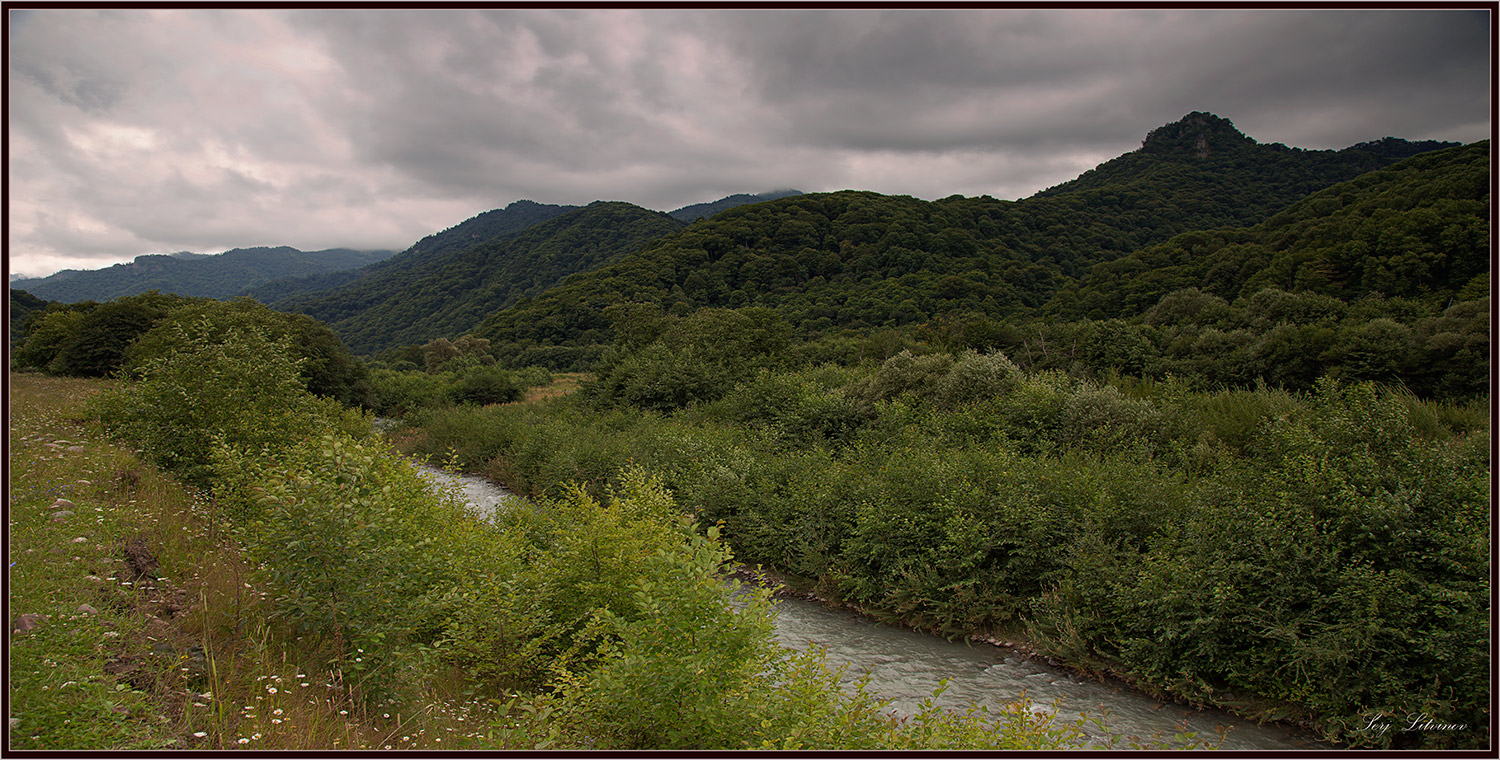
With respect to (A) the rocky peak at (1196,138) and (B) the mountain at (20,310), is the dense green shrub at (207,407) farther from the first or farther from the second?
(A) the rocky peak at (1196,138)

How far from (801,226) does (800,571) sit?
2788 inches

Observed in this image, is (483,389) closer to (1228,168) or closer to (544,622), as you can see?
(544,622)

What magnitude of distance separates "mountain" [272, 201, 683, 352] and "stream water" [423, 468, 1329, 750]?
303 ft

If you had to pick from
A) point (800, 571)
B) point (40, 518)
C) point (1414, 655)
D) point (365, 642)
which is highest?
point (40, 518)

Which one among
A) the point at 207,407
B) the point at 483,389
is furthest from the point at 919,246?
the point at 207,407

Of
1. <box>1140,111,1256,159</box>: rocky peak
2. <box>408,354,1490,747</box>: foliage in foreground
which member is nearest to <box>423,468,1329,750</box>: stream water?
<box>408,354,1490,747</box>: foliage in foreground

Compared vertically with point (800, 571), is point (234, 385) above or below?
above

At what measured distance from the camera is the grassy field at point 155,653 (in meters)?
3.97

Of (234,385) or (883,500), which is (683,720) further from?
(234,385)

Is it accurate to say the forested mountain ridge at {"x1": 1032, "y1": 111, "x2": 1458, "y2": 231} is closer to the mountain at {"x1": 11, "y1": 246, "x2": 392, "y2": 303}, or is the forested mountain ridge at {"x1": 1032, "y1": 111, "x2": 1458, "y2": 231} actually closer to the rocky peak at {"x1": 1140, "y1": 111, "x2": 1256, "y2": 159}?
the rocky peak at {"x1": 1140, "y1": 111, "x2": 1256, "y2": 159}

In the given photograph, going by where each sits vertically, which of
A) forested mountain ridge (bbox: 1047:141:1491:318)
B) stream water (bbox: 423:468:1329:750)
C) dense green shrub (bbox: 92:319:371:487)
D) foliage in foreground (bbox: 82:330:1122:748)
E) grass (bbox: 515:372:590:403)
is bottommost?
stream water (bbox: 423:468:1329:750)

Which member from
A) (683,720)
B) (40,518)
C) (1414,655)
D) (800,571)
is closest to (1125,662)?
(1414,655)

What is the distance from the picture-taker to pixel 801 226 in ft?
268

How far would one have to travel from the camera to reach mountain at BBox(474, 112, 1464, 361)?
6181cm
